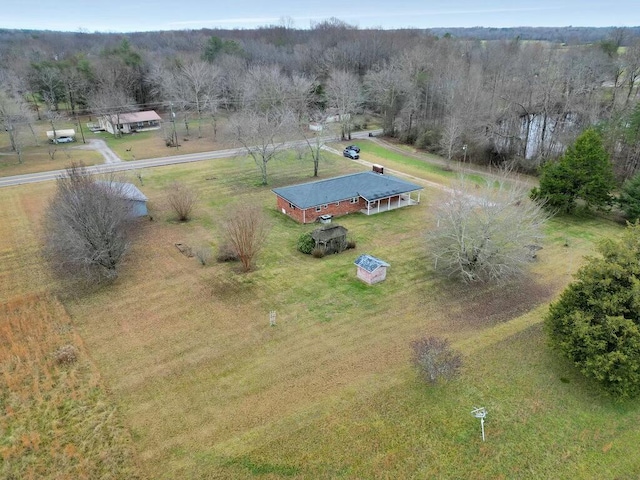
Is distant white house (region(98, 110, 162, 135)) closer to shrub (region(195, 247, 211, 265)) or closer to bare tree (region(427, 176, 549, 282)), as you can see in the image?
shrub (region(195, 247, 211, 265))

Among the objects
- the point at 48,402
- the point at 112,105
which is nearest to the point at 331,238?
the point at 48,402

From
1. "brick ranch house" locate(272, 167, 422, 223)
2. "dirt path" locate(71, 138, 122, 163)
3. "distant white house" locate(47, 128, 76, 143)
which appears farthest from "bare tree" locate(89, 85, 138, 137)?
"brick ranch house" locate(272, 167, 422, 223)

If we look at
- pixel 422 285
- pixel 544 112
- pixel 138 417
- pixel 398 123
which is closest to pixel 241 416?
pixel 138 417

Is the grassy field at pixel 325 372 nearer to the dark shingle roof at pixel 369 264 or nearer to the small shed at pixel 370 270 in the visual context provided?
the small shed at pixel 370 270

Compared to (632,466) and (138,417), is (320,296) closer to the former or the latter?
(138,417)

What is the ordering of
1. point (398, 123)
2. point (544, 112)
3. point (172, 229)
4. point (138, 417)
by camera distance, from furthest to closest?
point (398, 123) → point (544, 112) → point (172, 229) → point (138, 417)

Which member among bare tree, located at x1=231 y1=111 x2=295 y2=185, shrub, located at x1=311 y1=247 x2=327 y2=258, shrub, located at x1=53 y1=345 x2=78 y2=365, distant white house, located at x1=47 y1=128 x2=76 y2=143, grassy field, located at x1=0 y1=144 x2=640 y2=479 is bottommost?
grassy field, located at x1=0 y1=144 x2=640 y2=479
